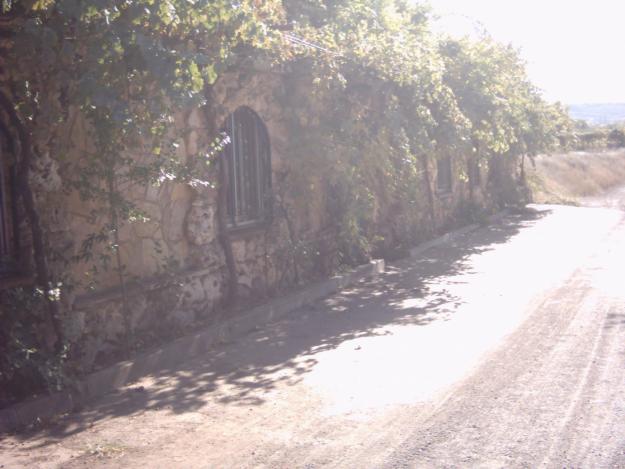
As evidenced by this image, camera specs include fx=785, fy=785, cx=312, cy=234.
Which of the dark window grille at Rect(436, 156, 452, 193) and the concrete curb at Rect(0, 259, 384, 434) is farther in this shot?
the dark window grille at Rect(436, 156, 452, 193)

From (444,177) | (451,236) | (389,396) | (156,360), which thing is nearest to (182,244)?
(156,360)

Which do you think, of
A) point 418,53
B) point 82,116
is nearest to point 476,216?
point 418,53

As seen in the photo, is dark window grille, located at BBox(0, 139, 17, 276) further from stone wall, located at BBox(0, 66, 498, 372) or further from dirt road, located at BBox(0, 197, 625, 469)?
dirt road, located at BBox(0, 197, 625, 469)

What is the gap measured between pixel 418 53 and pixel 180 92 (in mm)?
6004

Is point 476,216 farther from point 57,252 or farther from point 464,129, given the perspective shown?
point 57,252

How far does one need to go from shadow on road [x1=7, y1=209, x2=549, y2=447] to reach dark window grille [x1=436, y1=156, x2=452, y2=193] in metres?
6.41

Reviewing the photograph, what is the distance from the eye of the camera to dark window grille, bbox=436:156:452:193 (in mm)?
20297

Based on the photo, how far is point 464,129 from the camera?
14141 mm

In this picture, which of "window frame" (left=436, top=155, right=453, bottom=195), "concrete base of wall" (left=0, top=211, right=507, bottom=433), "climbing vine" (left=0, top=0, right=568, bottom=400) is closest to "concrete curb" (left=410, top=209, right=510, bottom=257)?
"climbing vine" (left=0, top=0, right=568, bottom=400)

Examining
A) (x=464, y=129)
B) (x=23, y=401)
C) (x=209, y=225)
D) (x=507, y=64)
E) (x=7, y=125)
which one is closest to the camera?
(x=23, y=401)

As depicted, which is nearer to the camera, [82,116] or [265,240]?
[82,116]

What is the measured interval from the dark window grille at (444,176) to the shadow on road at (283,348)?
252 inches

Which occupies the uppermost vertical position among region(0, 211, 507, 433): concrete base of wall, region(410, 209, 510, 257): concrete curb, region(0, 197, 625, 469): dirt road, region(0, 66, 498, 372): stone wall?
region(0, 66, 498, 372): stone wall

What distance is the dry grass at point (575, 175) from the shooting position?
32.2 metres
